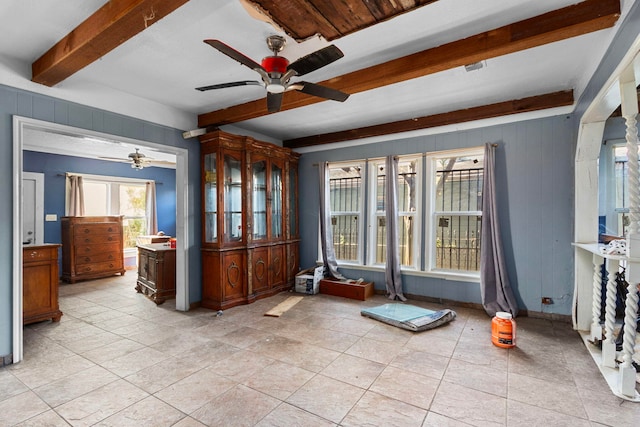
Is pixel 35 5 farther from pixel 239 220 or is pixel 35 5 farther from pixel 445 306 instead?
pixel 445 306

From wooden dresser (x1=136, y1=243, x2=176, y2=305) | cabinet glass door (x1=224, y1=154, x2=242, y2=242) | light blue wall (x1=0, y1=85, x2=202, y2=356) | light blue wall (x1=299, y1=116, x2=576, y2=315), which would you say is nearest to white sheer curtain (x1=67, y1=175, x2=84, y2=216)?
wooden dresser (x1=136, y1=243, x2=176, y2=305)

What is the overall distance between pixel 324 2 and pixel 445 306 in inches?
160

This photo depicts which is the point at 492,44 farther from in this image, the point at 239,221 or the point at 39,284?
the point at 39,284

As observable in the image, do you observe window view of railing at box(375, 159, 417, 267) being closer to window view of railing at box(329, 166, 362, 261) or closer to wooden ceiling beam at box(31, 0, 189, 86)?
window view of railing at box(329, 166, 362, 261)

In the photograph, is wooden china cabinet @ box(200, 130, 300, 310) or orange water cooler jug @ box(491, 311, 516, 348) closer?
orange water cooler jug @ box(491, 311, 516, 348)

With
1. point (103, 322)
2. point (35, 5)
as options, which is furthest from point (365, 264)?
point (35, 5)

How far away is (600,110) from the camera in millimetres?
2703

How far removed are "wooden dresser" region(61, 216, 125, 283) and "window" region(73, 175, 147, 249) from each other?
660mm

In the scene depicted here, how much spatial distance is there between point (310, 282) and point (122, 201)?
508 centimetres

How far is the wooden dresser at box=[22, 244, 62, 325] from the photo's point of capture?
3435 mm

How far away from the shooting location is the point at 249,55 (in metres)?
2.59

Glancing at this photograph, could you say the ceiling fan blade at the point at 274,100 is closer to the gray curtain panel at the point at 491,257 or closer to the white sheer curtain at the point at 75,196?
the gray curtain panel at the point at 491,257

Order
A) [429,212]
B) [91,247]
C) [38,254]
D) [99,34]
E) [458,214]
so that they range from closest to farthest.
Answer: [99,34]
[38,254]
[458,214]
[429,212]
[91,247]

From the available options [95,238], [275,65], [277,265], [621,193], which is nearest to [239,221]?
[277,265]
